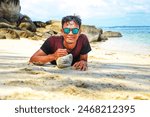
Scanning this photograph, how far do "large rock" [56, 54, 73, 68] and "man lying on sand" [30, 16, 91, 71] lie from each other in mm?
50

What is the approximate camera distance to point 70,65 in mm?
5703

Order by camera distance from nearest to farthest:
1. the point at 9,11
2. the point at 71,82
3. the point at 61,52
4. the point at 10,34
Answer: the point at 71,82 < the point at 61,52 < the point at 10,34 < the point at 9,11

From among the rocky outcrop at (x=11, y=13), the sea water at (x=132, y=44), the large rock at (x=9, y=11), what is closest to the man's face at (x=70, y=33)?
the sea water at (x=132, y=44)

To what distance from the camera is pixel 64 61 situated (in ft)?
18.3

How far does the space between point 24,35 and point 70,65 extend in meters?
9.50

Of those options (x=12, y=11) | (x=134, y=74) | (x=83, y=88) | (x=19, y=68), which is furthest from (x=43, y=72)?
(x=12, y=11)

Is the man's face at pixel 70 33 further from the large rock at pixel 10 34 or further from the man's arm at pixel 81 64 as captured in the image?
the large rock at pixel 10 34

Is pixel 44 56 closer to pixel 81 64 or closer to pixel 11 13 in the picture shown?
pixel 81 64

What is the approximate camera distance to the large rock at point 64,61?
554 cm

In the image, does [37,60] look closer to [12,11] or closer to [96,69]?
[96,69]

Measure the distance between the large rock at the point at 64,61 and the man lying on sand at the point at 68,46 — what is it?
5cm

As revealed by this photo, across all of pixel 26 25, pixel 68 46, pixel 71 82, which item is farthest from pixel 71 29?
pixel 26 25

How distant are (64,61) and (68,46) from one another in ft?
0.81

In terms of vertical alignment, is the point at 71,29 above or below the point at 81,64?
above
